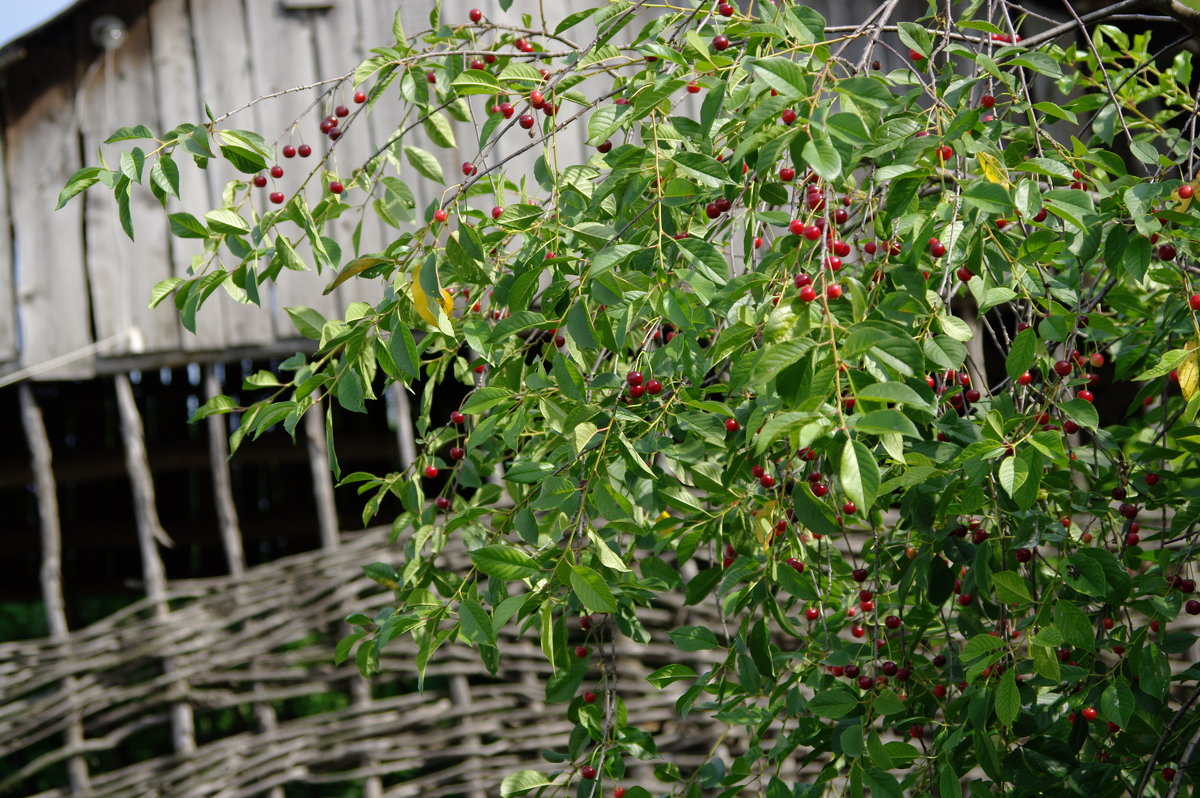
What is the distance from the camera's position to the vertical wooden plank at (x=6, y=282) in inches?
183

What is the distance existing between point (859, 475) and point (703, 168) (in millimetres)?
589

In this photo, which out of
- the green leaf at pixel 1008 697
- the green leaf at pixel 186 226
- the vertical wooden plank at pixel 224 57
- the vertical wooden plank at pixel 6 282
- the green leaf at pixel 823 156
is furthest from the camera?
the vertical wooden plank at pixel 224 57

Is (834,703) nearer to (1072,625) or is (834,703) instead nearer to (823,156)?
(1072,625)

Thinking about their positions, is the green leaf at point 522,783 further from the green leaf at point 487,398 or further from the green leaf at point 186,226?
the green leaf at point 186,226

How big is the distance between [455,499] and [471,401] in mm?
710

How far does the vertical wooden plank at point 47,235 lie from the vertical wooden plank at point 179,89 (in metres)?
0.37

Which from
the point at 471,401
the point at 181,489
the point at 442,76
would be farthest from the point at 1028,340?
the point at 181,489

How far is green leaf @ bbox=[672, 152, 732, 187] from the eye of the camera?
5.37ft

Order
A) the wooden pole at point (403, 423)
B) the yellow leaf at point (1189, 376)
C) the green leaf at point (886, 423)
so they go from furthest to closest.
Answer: the wooden pole at point (403, 423), the yellow leaf at point (1189, 376), the green leaf at point (886, 423)

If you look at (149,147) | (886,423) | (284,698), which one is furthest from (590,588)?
(149,147)

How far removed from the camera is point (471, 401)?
6.00 ft

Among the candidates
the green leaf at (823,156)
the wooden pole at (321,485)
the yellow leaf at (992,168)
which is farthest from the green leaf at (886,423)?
the wooden pole at (321,485)

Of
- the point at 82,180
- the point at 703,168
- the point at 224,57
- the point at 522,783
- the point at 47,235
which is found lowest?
the point at 522,783

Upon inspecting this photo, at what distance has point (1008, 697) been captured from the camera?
5.49 feet
